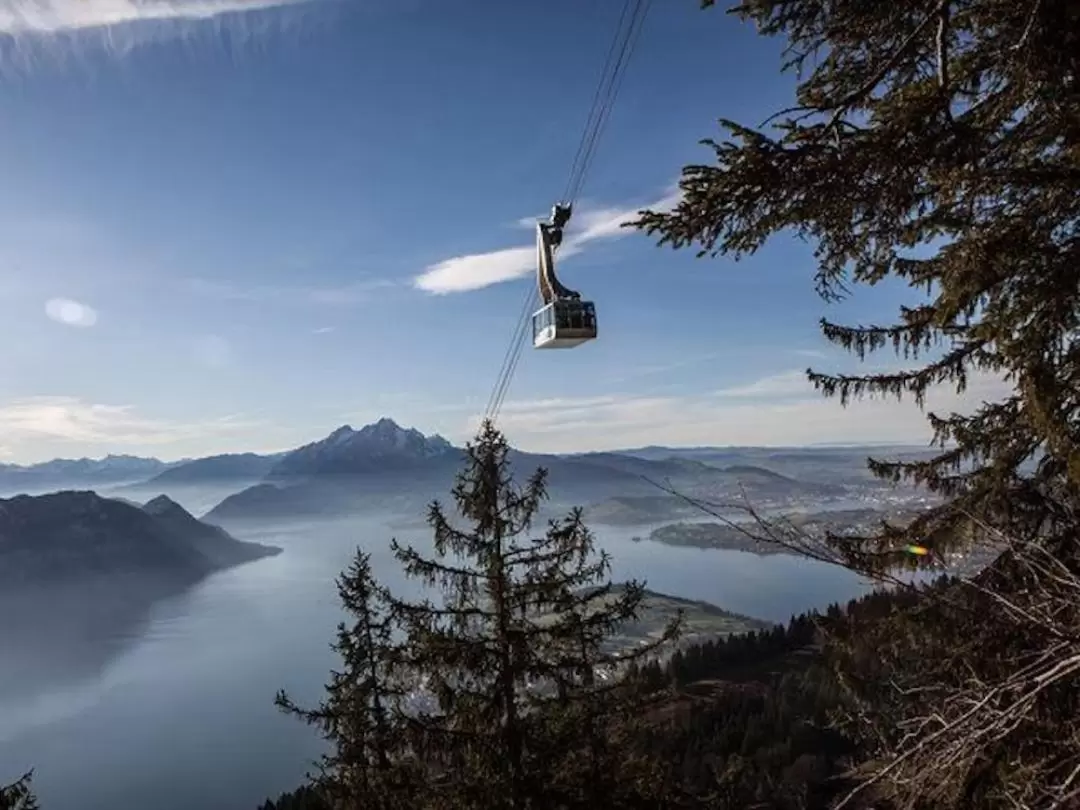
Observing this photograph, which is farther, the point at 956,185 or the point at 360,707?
the point at 360,707

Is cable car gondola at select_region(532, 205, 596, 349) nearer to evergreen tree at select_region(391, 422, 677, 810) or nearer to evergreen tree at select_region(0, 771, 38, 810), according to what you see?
evergreen tree at select_region(391, 422, 677, 810)

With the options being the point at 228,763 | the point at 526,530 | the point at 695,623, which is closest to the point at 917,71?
the point at 526,530

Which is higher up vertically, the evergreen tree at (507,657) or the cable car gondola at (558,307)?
the cable car gondola at (558,307)

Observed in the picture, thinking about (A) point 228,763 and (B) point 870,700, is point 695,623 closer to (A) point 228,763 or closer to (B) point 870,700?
(A) point 228,763

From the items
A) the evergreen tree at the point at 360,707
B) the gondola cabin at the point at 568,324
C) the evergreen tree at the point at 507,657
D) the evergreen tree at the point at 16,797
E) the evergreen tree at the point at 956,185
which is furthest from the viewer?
the evergreen tree at the point at 16,797

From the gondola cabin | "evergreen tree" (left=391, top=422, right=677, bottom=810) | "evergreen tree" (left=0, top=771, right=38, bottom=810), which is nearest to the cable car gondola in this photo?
the gondola cabin

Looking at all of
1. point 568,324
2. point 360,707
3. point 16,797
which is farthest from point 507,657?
point 16,797

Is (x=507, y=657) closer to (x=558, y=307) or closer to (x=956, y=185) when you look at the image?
(x=558, y=307)

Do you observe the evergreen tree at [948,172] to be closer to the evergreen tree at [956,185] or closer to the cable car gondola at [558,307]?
the evergreen tree at [956,185]

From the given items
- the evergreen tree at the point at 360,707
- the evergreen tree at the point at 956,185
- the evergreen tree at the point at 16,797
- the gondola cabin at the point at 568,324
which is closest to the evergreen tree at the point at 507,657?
the evergreen tree at the point at 360,707
